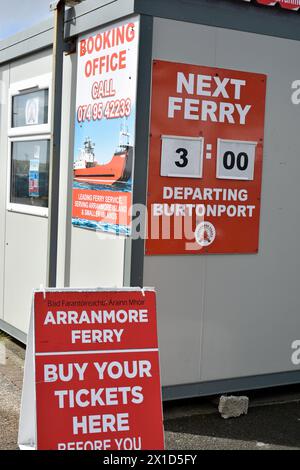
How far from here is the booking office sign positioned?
4.31 metres

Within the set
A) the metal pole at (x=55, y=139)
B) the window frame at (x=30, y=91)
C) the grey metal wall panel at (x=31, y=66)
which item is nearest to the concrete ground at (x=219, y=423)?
the metal pole at (x=55, y=139)

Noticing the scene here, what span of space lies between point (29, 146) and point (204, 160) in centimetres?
191

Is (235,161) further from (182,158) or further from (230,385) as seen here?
(230,385)

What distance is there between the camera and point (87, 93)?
15.6ft

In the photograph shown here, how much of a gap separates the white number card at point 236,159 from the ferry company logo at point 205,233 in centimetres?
36

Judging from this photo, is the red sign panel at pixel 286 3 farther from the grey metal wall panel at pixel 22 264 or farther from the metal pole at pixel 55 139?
the grey metal wall panel at pixel 22 264

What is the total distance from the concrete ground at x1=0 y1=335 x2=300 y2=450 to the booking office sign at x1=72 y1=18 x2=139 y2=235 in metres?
1.39

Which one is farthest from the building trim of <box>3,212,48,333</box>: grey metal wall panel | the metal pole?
<box>3,212,48,333</box>: grey metal wall panel

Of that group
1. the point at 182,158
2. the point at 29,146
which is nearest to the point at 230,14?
the point at 182,158

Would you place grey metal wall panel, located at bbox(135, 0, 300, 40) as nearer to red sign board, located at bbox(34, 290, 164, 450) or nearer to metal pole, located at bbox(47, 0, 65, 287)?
metal pole, located at bbox(47, 0, 65, 287)

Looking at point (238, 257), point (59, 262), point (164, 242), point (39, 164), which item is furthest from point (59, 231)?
point (238, 257)

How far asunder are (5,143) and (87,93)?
168cm

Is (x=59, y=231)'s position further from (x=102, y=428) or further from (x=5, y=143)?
(x=102, y=428)

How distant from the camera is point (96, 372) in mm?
3506
